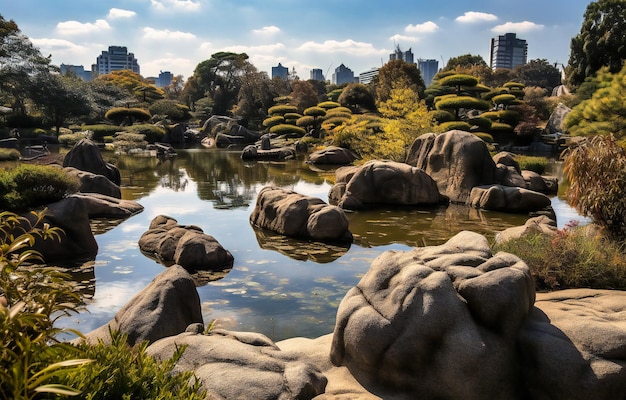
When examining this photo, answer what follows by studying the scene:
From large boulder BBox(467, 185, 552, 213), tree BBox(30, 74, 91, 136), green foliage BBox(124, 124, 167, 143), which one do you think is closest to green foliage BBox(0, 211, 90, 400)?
large boulder BBox(467, 185, 552, 213)

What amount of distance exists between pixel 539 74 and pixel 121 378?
72.5m

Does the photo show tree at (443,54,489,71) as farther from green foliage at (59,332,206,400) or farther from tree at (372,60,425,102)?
green foliage at (59,332,206,400)

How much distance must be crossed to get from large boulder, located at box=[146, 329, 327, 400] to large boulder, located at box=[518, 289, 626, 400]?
187 cm

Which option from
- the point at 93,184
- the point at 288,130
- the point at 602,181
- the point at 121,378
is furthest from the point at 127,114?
the point at 121,378

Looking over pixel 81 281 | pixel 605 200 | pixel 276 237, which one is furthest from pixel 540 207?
pixel 81 281

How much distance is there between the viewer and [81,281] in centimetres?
795

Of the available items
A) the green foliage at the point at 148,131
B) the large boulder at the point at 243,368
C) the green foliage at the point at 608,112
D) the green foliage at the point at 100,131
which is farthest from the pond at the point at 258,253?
the green foliage at the point at 100,131

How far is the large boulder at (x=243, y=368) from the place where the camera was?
3.79 m

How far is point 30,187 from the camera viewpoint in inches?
385

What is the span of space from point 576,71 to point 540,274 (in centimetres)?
3092

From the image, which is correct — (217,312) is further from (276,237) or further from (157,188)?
(157,188)

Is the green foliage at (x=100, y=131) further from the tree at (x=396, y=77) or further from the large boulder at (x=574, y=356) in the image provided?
the large boulder at (x=574, y=356)

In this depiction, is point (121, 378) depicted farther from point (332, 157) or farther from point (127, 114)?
point (127, 114)

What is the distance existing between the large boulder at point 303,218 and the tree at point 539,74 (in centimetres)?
6109
